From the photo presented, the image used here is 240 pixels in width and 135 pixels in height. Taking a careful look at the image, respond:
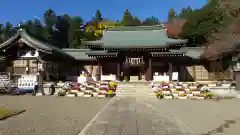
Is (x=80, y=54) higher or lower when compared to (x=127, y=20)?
lower

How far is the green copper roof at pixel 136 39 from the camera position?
1106 inches

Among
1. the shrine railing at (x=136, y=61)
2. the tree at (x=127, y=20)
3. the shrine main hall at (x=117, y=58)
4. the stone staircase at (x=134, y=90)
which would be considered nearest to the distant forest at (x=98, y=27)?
the tree at (x=127, y=20)

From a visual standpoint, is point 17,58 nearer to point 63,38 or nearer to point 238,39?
point 238,39

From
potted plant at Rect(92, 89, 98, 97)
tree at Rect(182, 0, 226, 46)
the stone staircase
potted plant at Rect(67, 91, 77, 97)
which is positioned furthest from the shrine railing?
tree at Rect(182, 0, 226, 46)

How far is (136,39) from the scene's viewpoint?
3181 cm

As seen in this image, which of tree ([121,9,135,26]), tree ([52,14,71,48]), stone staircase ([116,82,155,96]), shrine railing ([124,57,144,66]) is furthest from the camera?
tree ([52,14,71,48])

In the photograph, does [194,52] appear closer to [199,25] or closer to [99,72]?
[99,72]

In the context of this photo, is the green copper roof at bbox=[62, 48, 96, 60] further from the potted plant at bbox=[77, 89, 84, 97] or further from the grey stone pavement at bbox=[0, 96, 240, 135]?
the grey stone pavement at bbox=[0, 96, 240, 135]

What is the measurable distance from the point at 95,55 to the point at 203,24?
30.0m

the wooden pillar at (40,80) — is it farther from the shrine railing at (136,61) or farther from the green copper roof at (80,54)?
the shrine railing at (136,61)

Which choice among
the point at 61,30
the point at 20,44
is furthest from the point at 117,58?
the point at 61,30

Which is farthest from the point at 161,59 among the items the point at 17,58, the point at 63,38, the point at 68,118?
the point at 63,38

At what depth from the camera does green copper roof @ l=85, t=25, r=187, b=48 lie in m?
28.1

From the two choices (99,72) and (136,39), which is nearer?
(99,72)
